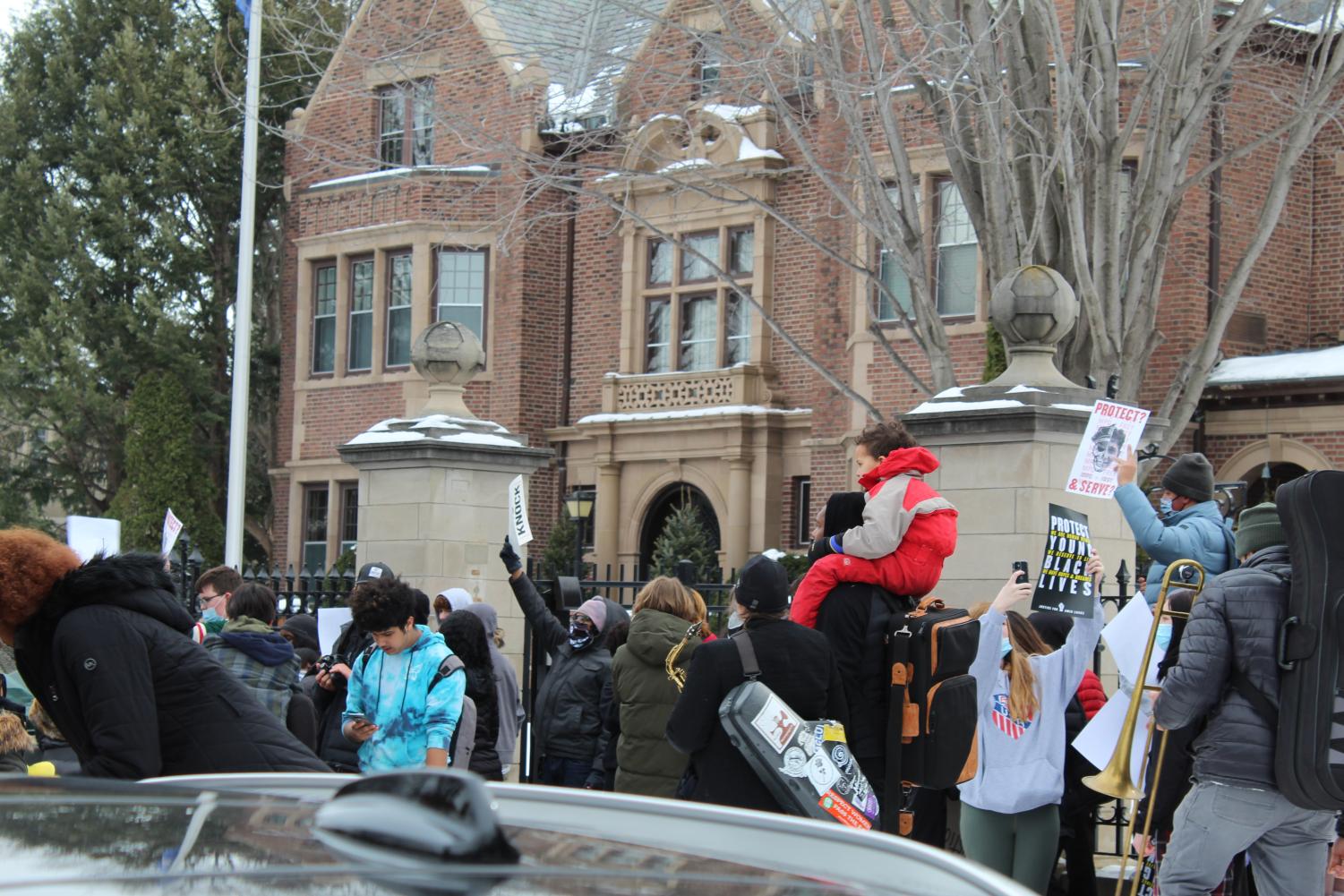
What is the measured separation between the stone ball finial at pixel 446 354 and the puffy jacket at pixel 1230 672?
797 centimetres

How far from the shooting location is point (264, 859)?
5.87 feet

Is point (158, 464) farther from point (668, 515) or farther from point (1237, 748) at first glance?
point (1237, 748)

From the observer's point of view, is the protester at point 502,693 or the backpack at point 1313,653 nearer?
the backpack at point 1313,653

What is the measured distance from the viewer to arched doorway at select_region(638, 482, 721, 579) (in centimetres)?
2494

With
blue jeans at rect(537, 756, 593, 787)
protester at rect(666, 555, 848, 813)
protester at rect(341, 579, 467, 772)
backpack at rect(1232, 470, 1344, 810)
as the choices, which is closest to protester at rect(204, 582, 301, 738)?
protester at rect(341, 579, 467, 772)

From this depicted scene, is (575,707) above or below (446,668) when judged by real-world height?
below

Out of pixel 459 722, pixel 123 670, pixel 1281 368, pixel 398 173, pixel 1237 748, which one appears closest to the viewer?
pixel 123 670

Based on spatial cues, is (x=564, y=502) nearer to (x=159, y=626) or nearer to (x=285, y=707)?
(x=285, y=707)

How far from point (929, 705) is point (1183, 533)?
172 cm

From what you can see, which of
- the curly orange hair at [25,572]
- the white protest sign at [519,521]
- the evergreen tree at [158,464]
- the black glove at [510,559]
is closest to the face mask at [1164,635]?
the curly orange hair at [25,572]

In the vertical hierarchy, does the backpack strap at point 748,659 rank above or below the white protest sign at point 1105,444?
below

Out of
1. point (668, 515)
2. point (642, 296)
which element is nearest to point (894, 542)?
point (642, 296)

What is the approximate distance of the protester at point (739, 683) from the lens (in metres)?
5.91

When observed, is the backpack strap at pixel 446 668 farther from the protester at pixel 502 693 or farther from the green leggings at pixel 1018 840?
the green leggings at pixel 1018 840
